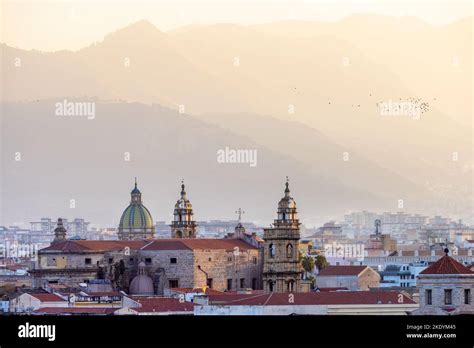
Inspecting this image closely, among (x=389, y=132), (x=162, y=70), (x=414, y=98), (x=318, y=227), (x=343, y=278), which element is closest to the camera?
(x=343, y=278)

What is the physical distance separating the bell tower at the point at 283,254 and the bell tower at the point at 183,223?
36.0ft

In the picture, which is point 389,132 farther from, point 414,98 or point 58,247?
point 58,247

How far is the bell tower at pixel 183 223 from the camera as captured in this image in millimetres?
84875

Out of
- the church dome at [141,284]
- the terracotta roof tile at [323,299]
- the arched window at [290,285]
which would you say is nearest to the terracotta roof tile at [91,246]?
the church dome at [141,284]

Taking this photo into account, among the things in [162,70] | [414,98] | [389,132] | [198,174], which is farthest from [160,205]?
[414,98]

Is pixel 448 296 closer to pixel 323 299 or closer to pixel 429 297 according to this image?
pixel 429 297

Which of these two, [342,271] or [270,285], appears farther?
[342,271]

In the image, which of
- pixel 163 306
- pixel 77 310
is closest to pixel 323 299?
pixel 163 306

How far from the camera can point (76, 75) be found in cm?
11875

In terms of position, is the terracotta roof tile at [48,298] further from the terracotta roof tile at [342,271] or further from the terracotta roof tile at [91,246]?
the terracotta roof tile at [342,271]

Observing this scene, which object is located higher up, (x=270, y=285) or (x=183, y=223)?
(x=183, y=223)

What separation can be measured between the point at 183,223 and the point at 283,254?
12.9 m

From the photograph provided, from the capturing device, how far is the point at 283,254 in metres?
73.2
